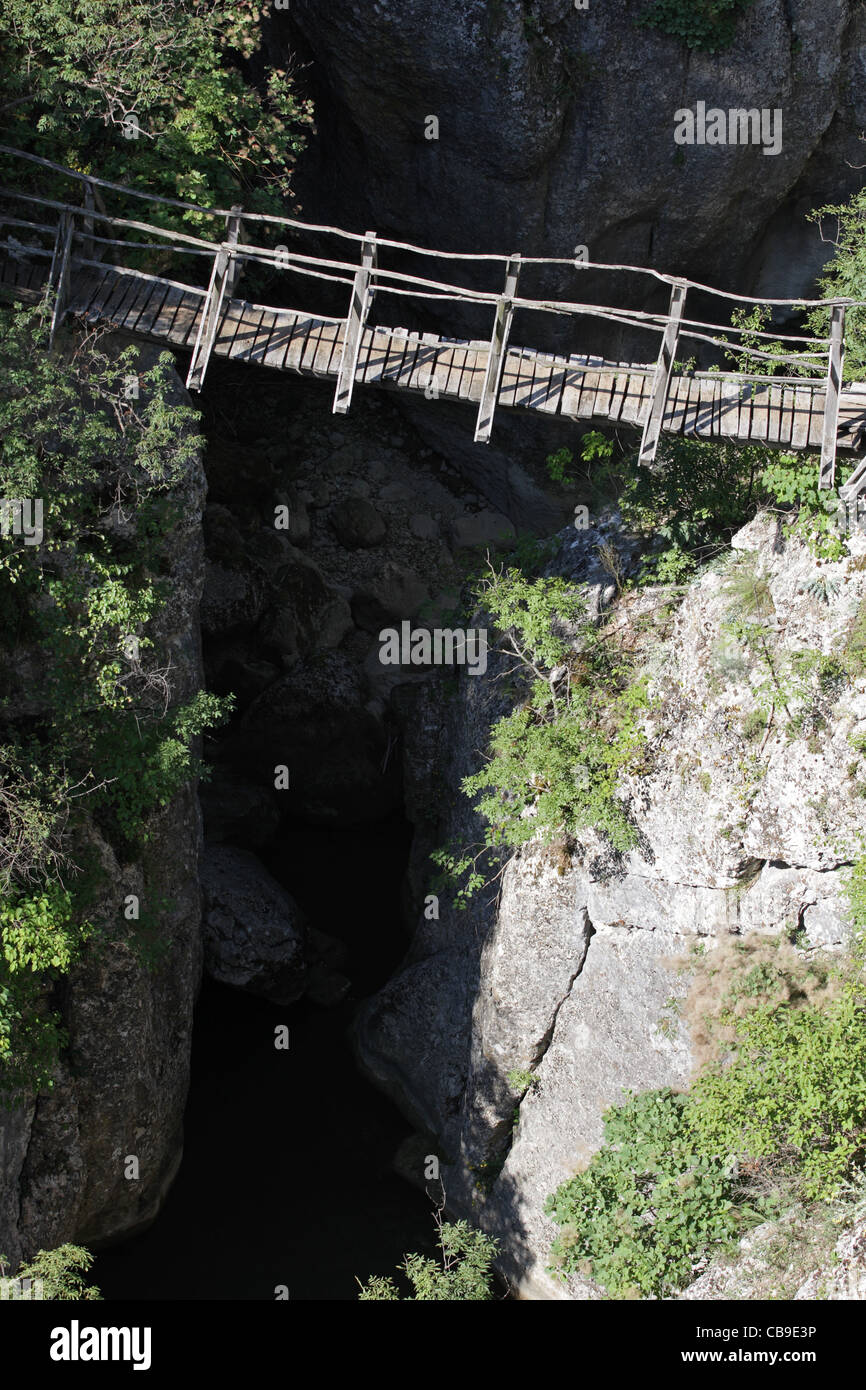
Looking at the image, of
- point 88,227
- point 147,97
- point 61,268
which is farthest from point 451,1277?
point 147,97

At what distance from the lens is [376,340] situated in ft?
44.1

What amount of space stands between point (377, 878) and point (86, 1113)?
7021mm

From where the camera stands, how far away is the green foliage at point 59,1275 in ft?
34.0

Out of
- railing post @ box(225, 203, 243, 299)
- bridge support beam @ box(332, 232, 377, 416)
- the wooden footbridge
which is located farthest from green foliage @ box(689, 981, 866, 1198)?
railing post @ box(225, 203, 243, 299)

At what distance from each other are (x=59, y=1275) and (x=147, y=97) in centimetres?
1269

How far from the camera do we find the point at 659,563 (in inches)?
542

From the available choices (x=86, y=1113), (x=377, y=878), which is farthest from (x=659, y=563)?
(x=86, y=1113)

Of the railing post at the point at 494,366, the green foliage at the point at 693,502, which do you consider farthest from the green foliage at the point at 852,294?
the railing post at the point at 494,366

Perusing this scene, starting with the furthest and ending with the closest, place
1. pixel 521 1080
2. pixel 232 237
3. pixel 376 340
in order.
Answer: pixel 521 1080
pixel 376 340
pixel 232 237

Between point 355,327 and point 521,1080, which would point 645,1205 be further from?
point 355,327

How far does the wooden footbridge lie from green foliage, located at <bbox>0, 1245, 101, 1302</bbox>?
29.8 feet

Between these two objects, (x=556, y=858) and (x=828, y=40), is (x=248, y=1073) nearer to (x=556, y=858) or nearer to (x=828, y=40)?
(x=556, y=858)

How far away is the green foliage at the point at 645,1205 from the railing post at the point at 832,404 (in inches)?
273

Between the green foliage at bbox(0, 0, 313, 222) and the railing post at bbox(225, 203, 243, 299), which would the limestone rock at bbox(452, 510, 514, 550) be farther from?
the railing post at bbox(225, 203, 243, 299)
